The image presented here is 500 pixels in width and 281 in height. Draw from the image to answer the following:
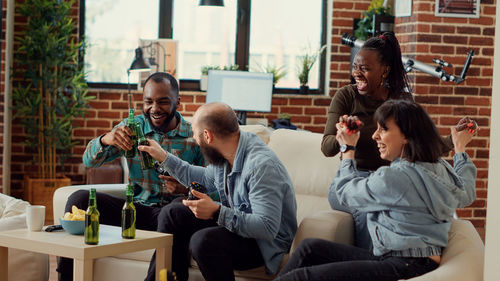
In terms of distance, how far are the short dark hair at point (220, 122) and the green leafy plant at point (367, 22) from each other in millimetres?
3269

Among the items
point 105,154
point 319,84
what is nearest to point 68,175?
point 319,84

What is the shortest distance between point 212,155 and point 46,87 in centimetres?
336

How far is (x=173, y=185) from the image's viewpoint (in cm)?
315

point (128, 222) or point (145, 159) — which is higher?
point (145, 159)

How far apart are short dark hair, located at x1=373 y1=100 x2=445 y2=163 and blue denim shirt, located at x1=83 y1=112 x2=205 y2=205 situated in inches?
47.0

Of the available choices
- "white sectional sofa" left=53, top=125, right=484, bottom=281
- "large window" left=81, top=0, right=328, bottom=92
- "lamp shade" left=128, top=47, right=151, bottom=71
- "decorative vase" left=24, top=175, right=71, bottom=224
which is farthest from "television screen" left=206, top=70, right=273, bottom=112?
"white sectional sofa" left=53, top=125, right=484, bottom=281

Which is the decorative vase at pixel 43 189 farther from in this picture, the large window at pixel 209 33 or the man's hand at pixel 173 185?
the man's hand at pixel 173 185

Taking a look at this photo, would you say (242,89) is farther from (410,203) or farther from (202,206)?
(410,203)

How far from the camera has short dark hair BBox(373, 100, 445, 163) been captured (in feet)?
7.59

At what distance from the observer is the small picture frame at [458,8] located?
5.36 m

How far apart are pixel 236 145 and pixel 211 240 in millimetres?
405

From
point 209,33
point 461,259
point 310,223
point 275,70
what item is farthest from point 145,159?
point 209,33

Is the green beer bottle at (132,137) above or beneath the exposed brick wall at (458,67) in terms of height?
beneath

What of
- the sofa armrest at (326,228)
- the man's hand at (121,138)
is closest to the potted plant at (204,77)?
the man's hand at (121,138)
